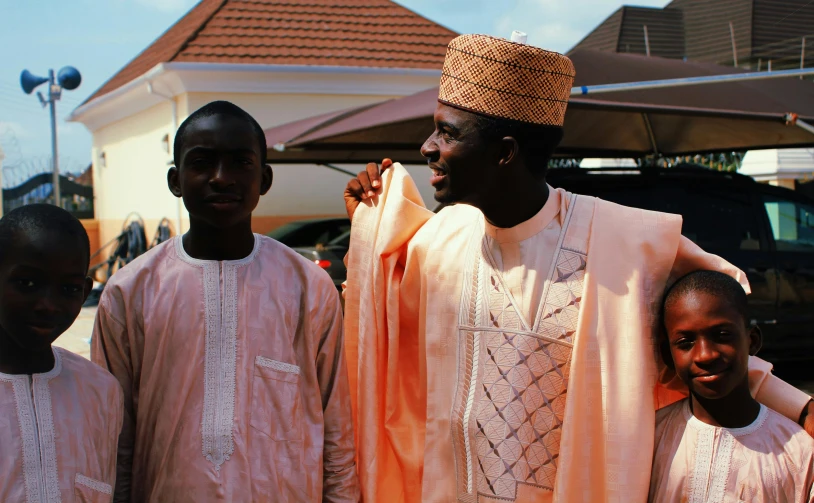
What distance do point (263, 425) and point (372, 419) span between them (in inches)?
17.3

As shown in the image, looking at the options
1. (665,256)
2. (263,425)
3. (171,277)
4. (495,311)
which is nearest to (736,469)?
(665,256)

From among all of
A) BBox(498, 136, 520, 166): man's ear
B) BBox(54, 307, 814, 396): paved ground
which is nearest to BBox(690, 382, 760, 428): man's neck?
BBox(498, 136, 520, 166): man's ear

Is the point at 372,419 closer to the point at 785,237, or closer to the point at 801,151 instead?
the point at 785,237

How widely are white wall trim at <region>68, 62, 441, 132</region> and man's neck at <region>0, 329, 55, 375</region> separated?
10.1m

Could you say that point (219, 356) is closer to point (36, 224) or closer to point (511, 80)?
point (36, 224)

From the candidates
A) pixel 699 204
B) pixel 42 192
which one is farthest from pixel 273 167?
pixel 42 192

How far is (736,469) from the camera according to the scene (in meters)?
2.12

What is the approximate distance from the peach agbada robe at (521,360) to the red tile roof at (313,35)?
33.4 feet

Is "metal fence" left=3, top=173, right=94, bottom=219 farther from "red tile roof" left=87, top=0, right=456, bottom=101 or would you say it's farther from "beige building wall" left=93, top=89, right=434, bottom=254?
"red tile roof" left=87, top=0, right=456, bottom=101

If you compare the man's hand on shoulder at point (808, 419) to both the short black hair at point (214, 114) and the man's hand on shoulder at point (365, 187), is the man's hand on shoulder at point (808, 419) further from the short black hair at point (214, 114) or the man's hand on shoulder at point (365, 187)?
the short black hair at point (214, 114)

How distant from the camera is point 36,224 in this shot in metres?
1.92

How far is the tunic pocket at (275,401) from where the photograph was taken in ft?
6.90

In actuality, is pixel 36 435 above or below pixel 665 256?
below

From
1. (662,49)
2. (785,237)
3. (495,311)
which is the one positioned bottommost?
(785,237)
